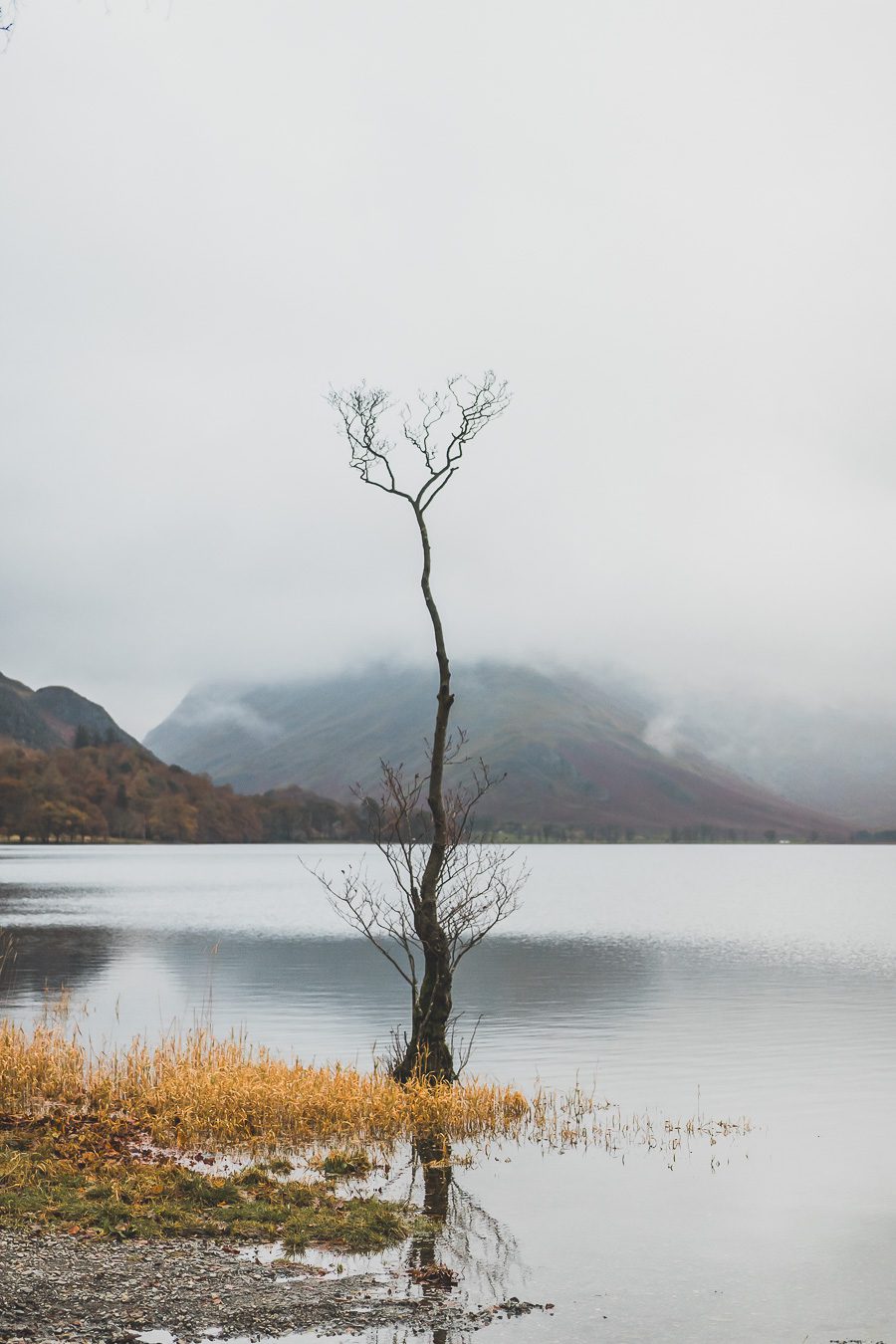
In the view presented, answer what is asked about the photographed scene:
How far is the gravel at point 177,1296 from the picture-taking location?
9.21 metres

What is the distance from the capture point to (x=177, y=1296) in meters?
9.90

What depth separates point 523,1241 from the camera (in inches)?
519

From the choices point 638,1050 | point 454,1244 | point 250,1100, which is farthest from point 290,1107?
point 638,1050

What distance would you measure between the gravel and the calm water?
1024mm

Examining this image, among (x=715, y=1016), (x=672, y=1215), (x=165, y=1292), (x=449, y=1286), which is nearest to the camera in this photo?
(x=165, y=1292)

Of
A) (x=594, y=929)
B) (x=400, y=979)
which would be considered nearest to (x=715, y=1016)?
(x=400, y=979)

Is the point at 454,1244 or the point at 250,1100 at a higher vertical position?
the point at 250,1100

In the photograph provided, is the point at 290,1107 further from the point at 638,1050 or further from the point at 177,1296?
the point at 638,1050

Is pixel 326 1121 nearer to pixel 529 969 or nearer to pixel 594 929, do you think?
pixel 529 969

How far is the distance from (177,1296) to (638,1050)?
22.1m

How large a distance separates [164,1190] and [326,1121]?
14.9ft

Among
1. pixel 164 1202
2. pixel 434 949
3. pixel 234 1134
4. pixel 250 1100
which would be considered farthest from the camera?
pixel 434 949

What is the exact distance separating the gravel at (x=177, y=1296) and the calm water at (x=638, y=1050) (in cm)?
102

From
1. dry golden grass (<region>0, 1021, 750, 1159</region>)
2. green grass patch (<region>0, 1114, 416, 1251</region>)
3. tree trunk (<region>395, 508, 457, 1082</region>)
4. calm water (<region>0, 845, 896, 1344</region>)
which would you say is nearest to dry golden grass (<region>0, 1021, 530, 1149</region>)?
dry golden grass (<region>0, 1021, 750, 1159</region>)
